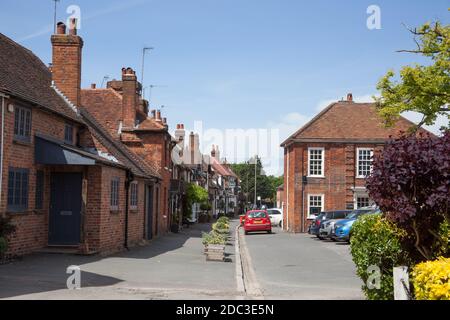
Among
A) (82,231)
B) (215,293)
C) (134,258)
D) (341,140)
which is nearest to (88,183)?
(82,231)

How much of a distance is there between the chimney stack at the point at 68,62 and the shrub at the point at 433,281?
1691 centimetres

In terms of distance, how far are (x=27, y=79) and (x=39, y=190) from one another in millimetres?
4050

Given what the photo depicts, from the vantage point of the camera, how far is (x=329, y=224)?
3055 centimetres

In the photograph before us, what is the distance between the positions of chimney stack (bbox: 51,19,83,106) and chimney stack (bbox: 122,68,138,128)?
7.60 metres

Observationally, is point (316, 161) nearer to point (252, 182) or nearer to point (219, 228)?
point (219, 228)

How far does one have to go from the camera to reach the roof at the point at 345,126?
40.8 meters

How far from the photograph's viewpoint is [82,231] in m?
18.7

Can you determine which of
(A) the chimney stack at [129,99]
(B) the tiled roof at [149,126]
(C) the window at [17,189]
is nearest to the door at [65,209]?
(C) the window at [17,189]

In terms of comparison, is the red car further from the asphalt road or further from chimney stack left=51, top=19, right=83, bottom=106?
chimney stack left=51, top=19, right=83, bottom=106

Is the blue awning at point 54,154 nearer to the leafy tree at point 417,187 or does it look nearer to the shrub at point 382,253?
the shrub at point 382,253

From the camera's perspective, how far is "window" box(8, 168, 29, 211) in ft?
52.8

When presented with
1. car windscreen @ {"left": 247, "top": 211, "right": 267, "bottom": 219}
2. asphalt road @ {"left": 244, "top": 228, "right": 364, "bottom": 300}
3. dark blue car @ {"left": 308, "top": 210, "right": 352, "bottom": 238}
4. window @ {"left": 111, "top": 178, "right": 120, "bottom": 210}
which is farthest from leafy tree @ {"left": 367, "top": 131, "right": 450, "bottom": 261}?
car windscreen @ {"left": 247, "top": 211, "right": 267, "bottom": 219}
